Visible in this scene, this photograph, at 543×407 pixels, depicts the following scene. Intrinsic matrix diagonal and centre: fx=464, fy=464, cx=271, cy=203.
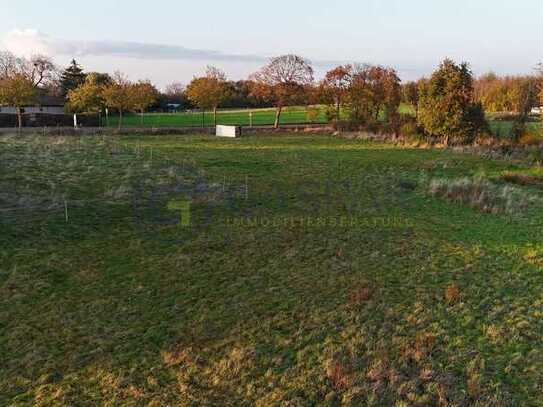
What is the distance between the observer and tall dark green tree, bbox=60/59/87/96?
254 feet

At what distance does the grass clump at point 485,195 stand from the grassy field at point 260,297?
42 centimetres

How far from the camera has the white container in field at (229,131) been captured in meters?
43.8

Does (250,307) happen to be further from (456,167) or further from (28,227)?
(456,167)

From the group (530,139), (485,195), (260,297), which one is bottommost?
(260,297)

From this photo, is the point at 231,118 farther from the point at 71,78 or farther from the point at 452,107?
the point at 452,107

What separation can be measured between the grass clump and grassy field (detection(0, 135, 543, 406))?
42cm

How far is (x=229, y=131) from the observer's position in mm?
44250

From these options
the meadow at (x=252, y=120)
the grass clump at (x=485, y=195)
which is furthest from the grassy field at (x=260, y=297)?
the meadow at (x=252, y=120)

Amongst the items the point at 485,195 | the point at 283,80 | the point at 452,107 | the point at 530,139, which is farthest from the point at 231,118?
the point at 485,195

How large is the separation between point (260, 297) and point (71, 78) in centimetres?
8054

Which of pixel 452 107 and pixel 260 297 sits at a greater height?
pixel 452 107

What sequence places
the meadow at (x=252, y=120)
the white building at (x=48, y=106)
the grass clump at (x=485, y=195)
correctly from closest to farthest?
the grass clump at (x=485, y=195), the meadow at (x=252, y=120), the white building at (x=48, y=106)

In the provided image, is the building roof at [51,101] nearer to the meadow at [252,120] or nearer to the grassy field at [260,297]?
the meadow at [252,120]

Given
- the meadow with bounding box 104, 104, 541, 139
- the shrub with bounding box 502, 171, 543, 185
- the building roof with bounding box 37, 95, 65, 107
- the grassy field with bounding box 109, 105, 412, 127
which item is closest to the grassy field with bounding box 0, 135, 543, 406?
the shrub with bounding box 502, 171, 543, 185
